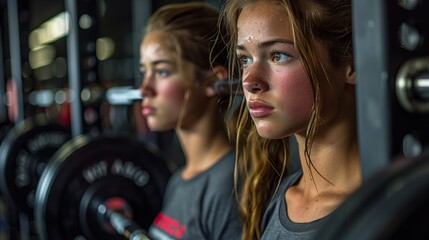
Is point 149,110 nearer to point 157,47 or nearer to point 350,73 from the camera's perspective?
point 157,47

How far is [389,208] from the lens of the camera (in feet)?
1.36

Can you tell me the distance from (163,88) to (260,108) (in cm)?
66

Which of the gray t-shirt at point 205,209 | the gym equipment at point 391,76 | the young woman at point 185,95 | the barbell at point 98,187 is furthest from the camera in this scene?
the barbell at point 98,187

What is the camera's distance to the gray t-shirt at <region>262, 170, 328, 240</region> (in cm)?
88

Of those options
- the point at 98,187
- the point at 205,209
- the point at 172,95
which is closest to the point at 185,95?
the point at 172,95

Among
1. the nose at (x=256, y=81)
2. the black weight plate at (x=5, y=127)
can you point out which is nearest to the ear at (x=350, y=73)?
the nose at (x=256, y=81)

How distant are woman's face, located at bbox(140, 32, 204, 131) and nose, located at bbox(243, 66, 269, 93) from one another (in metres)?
0.62

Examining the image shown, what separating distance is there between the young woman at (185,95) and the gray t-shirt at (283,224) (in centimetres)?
35

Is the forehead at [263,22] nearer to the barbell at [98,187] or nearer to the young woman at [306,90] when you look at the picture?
the young woman at [306,90]

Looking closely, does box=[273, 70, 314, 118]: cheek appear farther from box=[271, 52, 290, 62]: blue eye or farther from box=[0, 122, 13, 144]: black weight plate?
box=[0, 122, 13, 144]: black weight plate

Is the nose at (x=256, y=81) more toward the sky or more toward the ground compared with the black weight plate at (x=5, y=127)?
more toward the sky

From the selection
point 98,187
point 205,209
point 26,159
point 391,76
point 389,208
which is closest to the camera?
point 389,208

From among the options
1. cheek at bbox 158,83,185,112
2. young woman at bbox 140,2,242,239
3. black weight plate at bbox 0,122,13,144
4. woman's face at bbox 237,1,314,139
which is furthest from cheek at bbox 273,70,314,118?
black weight plate at bbox 0,122,13,144

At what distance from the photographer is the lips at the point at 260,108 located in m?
0.86
